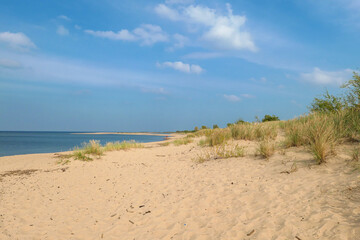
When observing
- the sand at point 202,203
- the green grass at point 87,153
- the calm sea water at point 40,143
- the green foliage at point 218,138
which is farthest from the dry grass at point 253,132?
the calm sea water at point 40,143

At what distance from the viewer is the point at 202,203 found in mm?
5590

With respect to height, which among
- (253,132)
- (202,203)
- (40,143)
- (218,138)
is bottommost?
(40,143)

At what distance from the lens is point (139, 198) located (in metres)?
6.65

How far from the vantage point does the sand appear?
4043 millimetres

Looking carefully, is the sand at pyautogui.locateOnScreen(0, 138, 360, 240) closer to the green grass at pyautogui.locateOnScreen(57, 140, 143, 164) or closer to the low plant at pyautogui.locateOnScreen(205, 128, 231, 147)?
the green grass at pyautogui.locateOnScreen(57, 140, 143, 164)

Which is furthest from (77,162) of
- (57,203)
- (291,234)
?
(291,234)

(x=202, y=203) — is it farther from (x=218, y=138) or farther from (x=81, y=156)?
(x=81, y=156)

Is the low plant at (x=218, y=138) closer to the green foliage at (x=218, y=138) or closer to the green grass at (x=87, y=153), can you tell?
the green foliage at (x=218, y=138)

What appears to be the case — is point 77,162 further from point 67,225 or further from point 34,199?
point 67,225

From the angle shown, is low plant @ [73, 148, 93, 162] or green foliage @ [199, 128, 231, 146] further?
green foliage @ [199, 128, 231, 146]

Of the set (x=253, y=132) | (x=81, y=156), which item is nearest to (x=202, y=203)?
(x=253, y=132)

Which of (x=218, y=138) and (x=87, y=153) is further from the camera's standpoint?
(x=218, y=138)

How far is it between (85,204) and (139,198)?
4.79ft

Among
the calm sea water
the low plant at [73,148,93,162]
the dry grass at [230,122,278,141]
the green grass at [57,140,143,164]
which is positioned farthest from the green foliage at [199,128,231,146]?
the calm sea water
